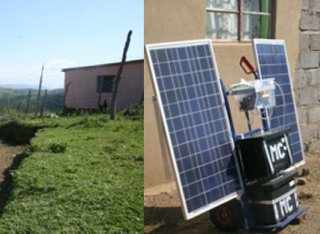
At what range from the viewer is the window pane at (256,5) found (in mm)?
6164

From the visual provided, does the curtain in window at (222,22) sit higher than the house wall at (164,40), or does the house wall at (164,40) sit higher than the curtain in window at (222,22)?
the curtain in window at (222,22)

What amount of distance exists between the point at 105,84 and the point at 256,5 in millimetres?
2105

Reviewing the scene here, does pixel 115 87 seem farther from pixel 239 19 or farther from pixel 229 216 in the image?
pixel 229 216

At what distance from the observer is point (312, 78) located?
23.8 feet

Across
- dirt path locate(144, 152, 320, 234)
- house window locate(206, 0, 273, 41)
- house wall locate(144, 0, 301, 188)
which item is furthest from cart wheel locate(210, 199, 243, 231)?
house window locate(206, 0, 273, 41)

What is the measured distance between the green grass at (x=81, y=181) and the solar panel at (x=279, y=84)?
5.05 ft

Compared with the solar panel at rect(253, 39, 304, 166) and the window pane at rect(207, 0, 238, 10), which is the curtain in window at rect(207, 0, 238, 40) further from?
the solar panel at rect(253, 39, 304, 166)

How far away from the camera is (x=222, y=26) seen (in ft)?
19.2

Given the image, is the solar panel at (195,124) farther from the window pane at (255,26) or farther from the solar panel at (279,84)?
the window pane at (255,26)

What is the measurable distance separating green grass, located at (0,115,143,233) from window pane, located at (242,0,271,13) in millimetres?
2314

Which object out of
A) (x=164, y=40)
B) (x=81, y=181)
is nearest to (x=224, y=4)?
(x=164, y=40)

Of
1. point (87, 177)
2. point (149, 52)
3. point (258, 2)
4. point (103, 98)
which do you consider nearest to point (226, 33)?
point (258, 2)

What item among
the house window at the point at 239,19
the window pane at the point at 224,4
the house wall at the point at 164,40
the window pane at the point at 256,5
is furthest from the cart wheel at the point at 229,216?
the window pane at the point at 256,5

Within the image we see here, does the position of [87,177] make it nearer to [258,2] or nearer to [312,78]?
[258,2]
